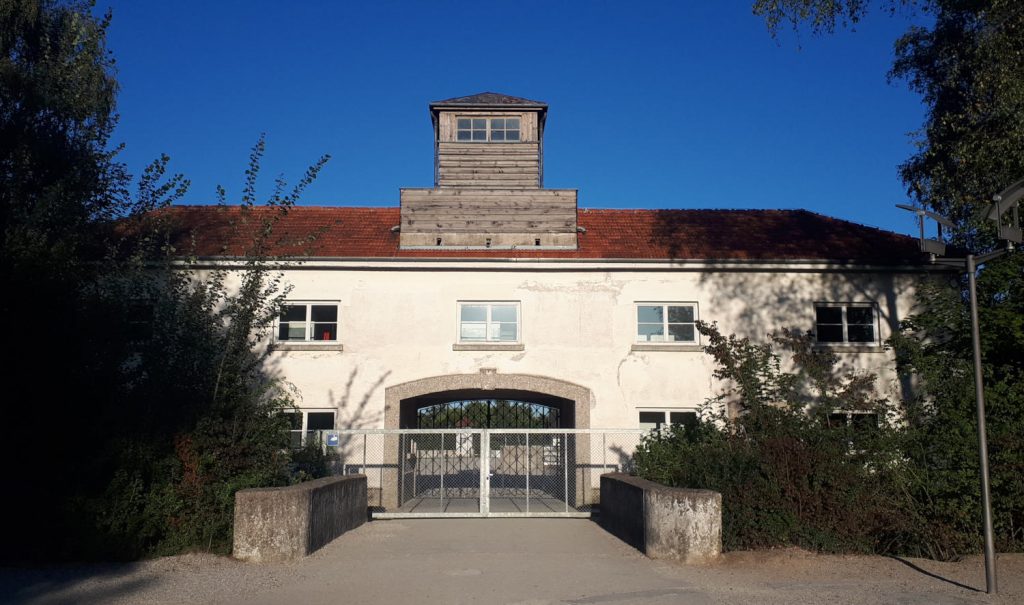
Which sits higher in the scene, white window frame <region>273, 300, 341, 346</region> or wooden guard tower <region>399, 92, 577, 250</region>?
wooden guard tower <region>399, 92, 577, 250</region>

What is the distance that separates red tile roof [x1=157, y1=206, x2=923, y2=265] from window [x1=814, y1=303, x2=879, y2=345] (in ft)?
3.60

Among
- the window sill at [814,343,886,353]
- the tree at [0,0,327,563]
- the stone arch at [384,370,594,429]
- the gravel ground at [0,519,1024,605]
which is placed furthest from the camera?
the window sill at [814,343,886,353]

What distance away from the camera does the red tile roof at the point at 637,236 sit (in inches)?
781

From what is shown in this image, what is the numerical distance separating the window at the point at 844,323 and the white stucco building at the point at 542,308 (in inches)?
1.2

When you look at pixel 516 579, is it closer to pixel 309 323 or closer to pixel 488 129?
pixel 309 323

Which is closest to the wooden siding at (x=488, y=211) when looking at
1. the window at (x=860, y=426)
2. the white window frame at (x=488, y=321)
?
the white window frame at (x=488, y=321)

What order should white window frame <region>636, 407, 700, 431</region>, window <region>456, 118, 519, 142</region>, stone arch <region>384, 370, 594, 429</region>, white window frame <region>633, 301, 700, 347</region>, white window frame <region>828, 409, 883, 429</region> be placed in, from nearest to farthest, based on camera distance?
white window frame <region>828, 409, 883, 429</region>, stone arch <region>384, 370, 594, 429</region>, white window frame <region>636, 407, 700, 431</region>, white window frame <region>633, 301, 700, 347</region>, window <region>456, 118, 519, 142</region>

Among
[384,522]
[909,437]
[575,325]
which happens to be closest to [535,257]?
[575,325]

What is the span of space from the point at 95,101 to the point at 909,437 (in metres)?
16.7

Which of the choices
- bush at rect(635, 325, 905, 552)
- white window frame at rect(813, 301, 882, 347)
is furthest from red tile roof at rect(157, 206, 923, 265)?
bush at rect(635, 325, 905, 552)

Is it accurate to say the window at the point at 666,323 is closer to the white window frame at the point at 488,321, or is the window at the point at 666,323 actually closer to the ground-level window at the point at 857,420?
the white window frame at the point at 488,321

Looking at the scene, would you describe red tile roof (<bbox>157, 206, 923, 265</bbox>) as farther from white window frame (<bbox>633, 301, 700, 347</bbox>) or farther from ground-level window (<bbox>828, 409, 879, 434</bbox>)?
ground-level window (<bbox>828, 409, 879, 434</bbox>)

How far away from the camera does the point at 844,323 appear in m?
19.9

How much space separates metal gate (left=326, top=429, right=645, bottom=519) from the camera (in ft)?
59.9
